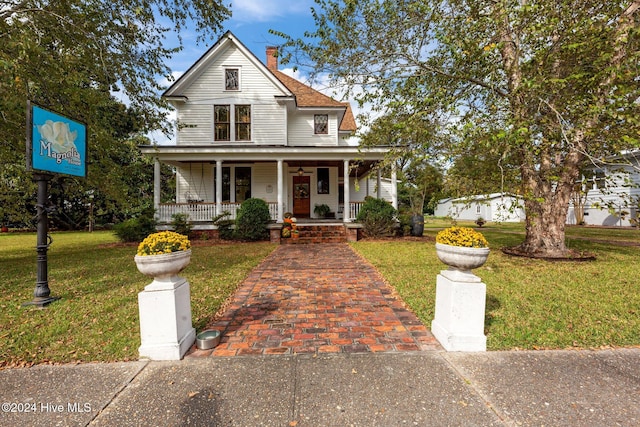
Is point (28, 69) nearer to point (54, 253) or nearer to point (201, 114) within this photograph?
point (54, 253)

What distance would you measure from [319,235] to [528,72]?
8.46m

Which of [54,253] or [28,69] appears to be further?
[54,253]

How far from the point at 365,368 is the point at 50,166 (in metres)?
5.63

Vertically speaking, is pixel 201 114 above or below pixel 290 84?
below

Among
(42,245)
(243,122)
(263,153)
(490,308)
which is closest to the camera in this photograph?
(490,308)

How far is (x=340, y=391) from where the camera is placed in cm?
232

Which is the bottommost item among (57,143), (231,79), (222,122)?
(57,143)

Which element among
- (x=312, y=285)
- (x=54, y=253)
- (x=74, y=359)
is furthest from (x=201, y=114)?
(x=74, y=359)

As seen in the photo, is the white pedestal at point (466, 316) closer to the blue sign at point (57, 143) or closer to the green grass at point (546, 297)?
the green grass at point (546, 297)

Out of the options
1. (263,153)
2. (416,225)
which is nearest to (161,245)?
(263,153)

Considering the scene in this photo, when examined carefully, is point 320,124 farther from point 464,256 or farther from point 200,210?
point 464,256

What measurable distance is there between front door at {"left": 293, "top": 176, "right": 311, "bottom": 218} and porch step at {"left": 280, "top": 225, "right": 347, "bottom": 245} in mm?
3266

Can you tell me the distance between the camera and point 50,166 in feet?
14.4

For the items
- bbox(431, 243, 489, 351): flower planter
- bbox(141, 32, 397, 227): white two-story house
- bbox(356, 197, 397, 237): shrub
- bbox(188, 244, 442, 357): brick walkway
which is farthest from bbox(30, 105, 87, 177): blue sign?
bbox(356, 197, 397, 237): shrub
